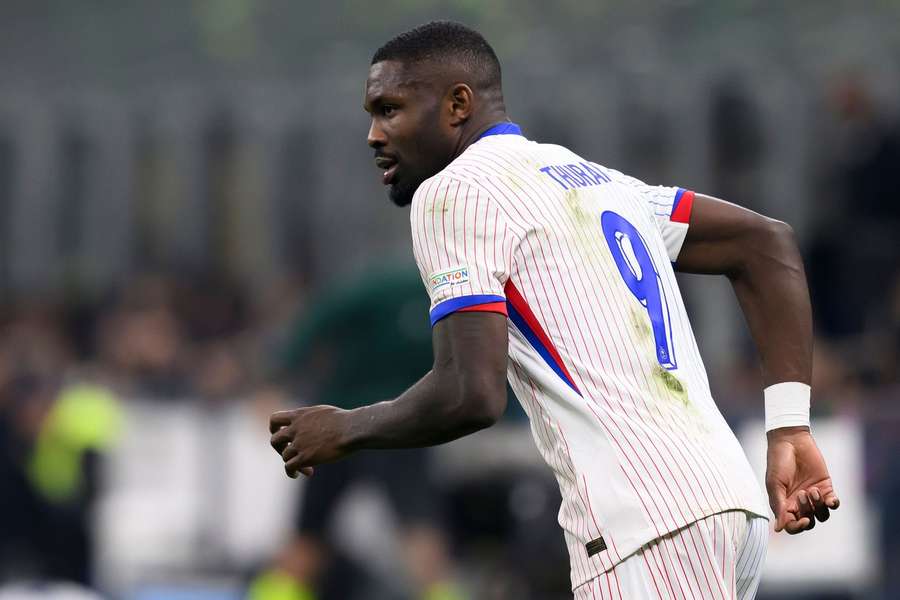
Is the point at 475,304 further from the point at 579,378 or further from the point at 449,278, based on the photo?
the point at 579,378

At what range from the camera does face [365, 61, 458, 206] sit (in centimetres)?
359

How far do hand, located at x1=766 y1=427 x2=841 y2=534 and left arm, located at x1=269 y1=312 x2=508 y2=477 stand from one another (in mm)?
771

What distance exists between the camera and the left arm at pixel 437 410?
3143 millimetres

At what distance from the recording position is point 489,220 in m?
3.27

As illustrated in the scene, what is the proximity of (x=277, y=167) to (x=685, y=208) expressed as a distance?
903 centimetres

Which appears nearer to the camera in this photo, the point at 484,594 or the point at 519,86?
the point at 484,594

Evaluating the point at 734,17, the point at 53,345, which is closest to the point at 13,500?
the point at 53,345

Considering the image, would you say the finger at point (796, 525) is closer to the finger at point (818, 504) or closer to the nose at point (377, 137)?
the finger at point (818, 504)

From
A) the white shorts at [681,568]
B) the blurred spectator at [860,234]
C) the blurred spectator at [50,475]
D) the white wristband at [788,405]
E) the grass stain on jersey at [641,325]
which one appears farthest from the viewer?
the blurred spectator at [860,234]

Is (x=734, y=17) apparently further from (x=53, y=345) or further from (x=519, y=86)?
(x=53, y=345)

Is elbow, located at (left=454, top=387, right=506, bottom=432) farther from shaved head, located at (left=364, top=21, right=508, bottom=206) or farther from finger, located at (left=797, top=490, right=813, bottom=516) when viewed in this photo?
finger, located at (left=797, top=490, right=813, bottom=516)

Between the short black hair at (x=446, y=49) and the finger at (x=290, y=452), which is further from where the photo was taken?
the short black hair at (x=446, y=49)

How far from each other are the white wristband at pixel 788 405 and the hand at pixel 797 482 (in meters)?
0.02

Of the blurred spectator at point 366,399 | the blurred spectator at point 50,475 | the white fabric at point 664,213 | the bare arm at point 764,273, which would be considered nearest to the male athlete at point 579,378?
the white fabric at point 664,213
